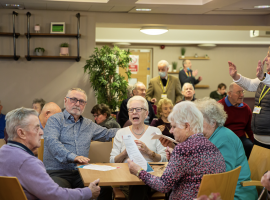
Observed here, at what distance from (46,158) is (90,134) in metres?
0.49

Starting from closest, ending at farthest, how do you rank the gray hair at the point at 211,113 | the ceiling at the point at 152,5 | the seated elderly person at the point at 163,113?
the gray hair at the point at 211,113 < the seated elderly person at the point at 163,113 < the ceiling at the point at 152,5

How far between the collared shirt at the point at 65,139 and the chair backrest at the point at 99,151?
0.11 metres

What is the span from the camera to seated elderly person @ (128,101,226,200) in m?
1.84

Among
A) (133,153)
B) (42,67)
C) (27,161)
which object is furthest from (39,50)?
(27,161)

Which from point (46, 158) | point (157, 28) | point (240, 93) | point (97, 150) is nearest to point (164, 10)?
point (157, 28)

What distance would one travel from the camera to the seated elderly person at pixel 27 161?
1780 millimetres

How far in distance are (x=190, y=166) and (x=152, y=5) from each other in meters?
4.51

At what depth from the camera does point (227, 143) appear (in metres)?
2.38

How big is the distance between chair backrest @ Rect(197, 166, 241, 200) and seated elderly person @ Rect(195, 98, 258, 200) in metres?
0.39

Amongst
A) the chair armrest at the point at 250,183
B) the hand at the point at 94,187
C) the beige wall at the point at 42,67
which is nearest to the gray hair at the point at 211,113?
the chair armrest at the point at 250,183

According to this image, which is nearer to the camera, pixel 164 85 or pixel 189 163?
pixel 189 163

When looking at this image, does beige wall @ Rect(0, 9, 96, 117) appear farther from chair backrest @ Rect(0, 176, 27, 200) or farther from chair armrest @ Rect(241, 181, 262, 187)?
chair backrest @ Rect(0, 176, 27, 200)

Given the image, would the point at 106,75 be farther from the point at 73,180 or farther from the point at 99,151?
the point at 73,180

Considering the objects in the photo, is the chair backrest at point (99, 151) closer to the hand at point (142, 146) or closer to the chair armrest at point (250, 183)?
the hand at point (142, 146)
